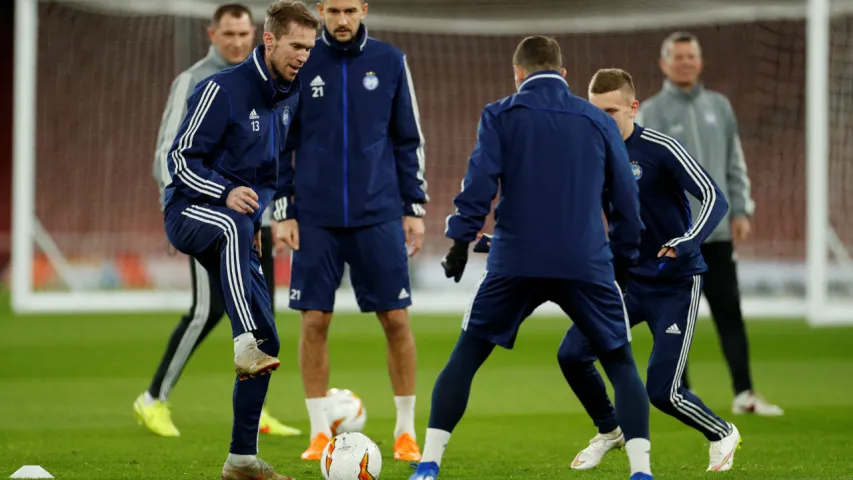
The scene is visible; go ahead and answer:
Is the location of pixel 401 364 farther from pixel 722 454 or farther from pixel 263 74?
pixel 263 74

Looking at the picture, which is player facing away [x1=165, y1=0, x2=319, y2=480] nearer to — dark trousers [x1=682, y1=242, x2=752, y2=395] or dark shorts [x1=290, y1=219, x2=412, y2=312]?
dark shorts [x1=290, y1=219, x2=412, y2=312]

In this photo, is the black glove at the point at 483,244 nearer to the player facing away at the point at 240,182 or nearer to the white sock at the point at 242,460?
the player facing away at the point at 240,182

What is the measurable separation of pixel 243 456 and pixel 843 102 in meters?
10.8

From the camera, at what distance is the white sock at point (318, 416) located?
6070mm

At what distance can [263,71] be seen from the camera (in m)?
5.02

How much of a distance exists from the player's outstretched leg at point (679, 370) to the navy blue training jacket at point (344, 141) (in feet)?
4.67

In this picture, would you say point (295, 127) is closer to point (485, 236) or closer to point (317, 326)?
point (317, 326)

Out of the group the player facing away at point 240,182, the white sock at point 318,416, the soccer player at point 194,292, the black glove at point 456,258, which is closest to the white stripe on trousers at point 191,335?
the soccer player at point 194,292

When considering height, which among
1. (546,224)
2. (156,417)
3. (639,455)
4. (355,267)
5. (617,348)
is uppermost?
(546,224)

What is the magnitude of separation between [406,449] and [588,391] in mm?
921

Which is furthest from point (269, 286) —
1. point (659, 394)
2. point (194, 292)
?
point (659, 394)

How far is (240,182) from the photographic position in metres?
5.02

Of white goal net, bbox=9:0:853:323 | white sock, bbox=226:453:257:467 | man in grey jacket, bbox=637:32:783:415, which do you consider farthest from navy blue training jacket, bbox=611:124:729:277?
white goal net, bbox=9:0:853:323

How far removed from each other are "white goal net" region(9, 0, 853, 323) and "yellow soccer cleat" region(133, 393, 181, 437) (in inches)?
264
